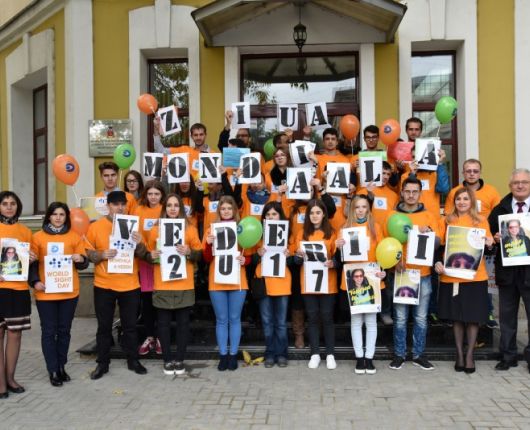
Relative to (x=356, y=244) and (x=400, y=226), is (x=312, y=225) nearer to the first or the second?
(x=356, y=244)

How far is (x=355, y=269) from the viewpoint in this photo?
16.9 ft

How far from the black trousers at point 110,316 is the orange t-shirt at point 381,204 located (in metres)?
2.68

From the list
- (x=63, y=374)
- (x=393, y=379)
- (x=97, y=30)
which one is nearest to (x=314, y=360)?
(x=393, y=379)

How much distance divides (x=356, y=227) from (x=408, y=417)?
182cm

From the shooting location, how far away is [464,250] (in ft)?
16.6

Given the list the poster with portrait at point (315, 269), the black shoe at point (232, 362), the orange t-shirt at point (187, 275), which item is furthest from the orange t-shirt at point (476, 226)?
the orange t-shirt at point (187, 275)

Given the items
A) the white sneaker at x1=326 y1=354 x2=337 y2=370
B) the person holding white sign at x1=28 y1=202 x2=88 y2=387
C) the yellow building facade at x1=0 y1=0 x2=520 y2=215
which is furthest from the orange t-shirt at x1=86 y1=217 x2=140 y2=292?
the yellow building facade at x1=0 y1=0 x2=520 y2=215

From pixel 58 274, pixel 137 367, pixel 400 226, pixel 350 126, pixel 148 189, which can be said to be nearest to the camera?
pixel 58 274

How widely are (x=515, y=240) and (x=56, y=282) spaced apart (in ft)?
14.6

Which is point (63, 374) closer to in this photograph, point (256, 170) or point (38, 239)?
point (38, 239)

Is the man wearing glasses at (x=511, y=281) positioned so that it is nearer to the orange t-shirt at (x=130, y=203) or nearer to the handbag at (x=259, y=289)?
the handbag at (x=259, y=289)

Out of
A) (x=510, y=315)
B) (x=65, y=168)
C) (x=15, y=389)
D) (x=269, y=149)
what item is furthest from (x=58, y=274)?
(x=510, y=315)

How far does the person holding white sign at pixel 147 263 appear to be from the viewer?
18.2 feet

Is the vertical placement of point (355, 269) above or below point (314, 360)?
above
